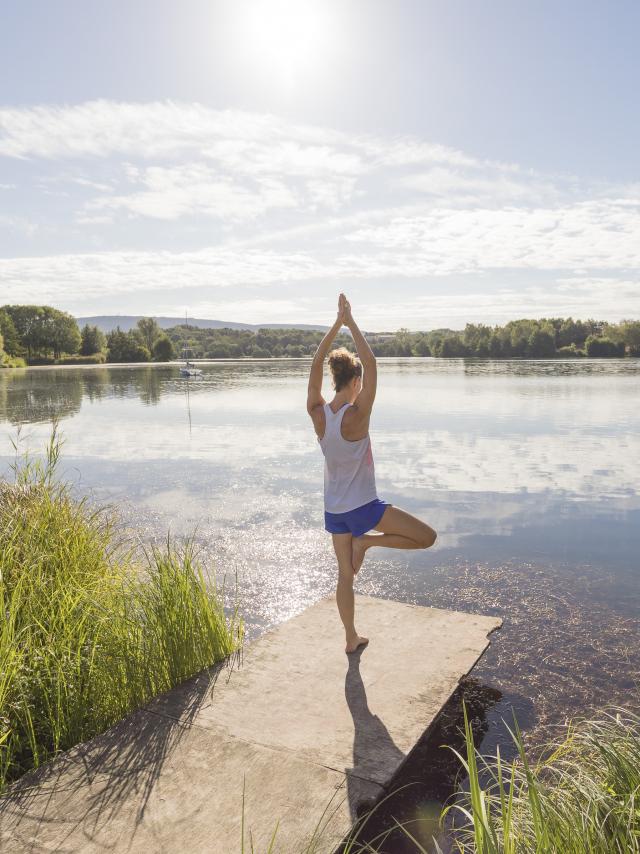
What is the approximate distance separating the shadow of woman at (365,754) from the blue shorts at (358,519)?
89 cm

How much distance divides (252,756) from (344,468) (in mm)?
1640

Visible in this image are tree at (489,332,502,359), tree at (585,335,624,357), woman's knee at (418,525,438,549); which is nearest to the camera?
woman's knee at (418,525,438,549)

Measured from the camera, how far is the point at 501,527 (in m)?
8.37

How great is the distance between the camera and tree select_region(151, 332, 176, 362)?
95819 millimetres

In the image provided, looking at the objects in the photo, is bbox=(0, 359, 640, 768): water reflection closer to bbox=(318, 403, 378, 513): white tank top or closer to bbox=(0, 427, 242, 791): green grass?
bbox=(0, 427, 242, 791): green grass

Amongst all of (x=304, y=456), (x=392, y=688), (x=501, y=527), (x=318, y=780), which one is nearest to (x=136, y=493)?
(x=304, y=456)

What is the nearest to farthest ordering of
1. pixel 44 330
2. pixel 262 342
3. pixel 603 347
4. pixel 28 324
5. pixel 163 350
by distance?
1. pixel 44 330
2. pixel 28 324
3. pixel 603 347
4. pixel 163 350
5. pixel 262 342

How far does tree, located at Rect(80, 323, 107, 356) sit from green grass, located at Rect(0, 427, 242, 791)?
93.4m

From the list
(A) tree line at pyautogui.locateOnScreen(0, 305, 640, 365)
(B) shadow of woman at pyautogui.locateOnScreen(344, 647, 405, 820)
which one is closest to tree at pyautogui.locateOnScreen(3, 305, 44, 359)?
(A) tree line at pyautogui.locateOnScreen(0, 305, 640, 365)

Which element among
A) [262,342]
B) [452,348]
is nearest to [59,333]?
[262,342]

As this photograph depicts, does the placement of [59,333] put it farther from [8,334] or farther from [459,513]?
[459,513]

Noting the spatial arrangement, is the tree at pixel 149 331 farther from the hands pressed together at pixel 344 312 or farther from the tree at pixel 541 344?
the hands pressed together at pixel 344 312

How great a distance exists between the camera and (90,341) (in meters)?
92.9

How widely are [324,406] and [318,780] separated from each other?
205 cm
